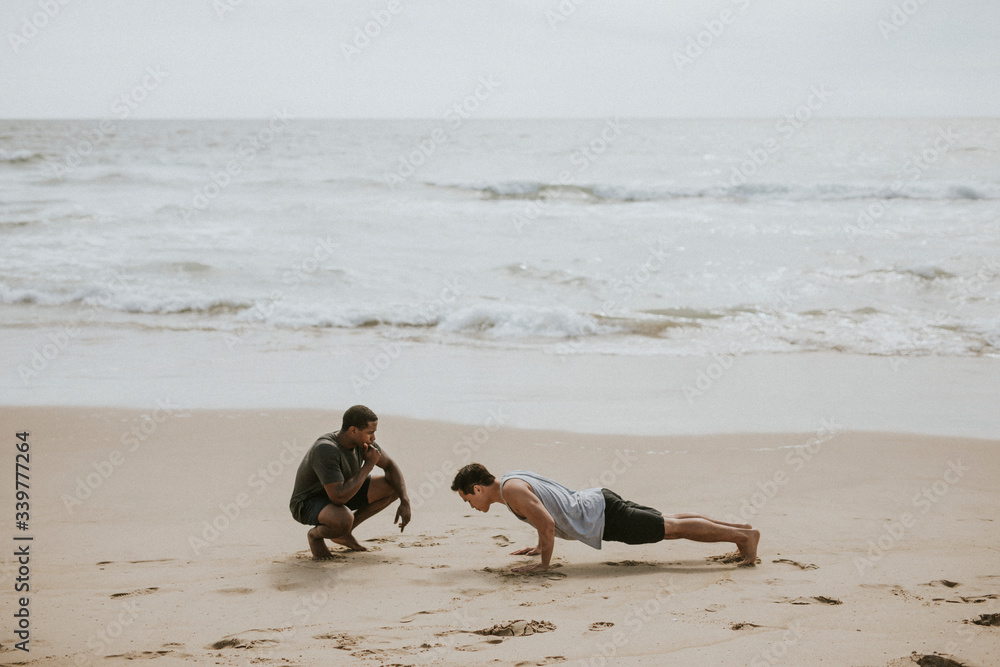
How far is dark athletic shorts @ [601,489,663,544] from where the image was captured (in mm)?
4457

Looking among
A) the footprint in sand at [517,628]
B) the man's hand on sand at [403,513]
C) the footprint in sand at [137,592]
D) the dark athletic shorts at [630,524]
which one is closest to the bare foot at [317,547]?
the man's hand on sand at [403,513]

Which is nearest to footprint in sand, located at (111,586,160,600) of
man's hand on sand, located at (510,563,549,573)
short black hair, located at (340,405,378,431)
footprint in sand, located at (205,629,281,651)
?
footprint in sand, located at (205,629,281,651)

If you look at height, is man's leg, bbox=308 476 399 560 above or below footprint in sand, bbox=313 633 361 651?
above

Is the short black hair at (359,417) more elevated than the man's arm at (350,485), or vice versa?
the short black hair at (359,417)

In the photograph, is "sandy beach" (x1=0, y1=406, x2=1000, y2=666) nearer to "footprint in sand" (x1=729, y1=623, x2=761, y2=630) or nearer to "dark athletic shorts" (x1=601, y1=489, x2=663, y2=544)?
"footprint in sand" (x1=729, y1=623, x2=761, y2=630)

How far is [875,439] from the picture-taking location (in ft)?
21.8

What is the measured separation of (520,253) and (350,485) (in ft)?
42.5

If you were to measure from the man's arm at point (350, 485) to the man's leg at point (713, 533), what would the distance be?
1.80m

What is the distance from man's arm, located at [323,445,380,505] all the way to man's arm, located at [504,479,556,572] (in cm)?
84

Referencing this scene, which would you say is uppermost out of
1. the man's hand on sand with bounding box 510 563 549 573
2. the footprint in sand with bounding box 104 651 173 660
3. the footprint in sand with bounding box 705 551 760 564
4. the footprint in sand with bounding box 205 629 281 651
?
the footprint in sand with bounding box 705 551 760 564

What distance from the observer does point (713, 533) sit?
4445 millimetres

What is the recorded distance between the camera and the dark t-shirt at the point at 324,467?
4.49m

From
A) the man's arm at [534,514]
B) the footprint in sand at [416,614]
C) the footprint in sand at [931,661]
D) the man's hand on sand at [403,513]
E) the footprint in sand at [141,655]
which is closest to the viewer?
the footprint in sand at [931,661]

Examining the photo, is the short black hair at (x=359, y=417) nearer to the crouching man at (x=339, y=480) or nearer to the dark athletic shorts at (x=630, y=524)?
the crouching man at (x=339, y=480)
